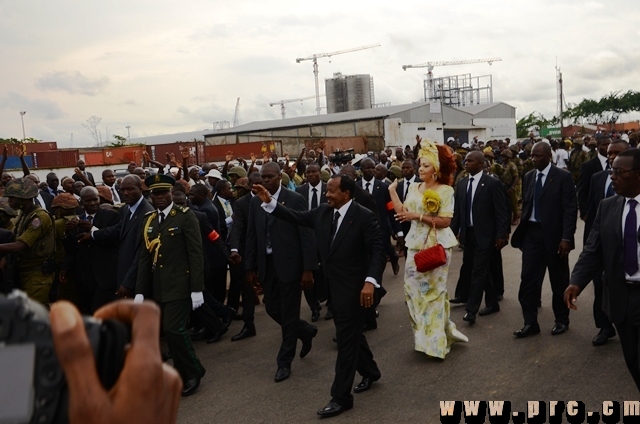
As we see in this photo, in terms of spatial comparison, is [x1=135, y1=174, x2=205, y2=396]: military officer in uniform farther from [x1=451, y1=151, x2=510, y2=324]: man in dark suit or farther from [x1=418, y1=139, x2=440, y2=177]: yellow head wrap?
[x1=451, y1=151, x2=510, y2=324]: man in dark suit

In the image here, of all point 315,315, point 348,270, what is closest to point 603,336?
point 348,270

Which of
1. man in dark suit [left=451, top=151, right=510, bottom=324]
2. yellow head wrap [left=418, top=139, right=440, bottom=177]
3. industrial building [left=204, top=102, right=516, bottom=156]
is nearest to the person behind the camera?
yellow head wrap [left=418, top=139, right=440, bottom=177]

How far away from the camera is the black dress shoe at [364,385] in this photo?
19.2 feet

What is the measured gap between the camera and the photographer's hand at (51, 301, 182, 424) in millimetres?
1192

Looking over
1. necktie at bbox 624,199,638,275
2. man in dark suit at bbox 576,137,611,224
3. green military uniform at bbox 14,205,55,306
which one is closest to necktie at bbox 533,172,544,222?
man in dark suit at bbox 576,137,611,224

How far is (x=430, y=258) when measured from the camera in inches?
259

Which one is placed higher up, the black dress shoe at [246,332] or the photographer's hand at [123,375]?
the photographer's hand at [123,375]

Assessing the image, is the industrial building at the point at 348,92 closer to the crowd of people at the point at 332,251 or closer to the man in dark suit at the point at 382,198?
the man in dark suit at the point at 382,198

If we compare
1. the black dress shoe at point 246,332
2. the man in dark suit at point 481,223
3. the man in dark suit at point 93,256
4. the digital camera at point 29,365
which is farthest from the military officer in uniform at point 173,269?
the digital camera at point 29,365

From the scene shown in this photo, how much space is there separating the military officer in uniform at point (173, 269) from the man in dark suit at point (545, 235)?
3636mm

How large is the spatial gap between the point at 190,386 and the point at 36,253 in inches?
91.0

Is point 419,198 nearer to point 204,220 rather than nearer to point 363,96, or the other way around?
point 204,220

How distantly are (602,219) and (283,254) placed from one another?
10.5 feet

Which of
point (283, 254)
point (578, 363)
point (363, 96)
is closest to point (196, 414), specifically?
point (283, 254)
